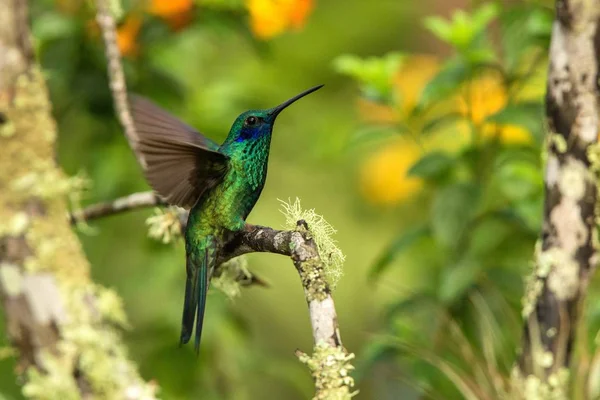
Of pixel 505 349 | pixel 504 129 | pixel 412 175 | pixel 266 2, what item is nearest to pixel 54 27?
pixel 266 2

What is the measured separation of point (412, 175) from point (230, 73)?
250 centimetres

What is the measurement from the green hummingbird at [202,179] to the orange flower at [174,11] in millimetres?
1068

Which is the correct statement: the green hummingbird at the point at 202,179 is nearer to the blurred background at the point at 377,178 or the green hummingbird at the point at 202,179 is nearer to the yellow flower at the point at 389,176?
the blurred background at the point at 377,178

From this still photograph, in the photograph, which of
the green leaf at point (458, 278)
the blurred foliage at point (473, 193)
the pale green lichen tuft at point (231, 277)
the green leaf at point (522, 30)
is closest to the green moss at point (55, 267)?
the pale green lichen tuft at point (231, 277)

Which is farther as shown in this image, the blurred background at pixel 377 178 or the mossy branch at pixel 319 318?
the blurred background at pixel 377 178

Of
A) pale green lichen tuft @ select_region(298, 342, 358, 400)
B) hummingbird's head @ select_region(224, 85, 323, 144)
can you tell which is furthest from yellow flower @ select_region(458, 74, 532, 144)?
pale green lichen tuft @ select_region(298, 342, 358, 400)

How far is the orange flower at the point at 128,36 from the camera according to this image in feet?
11.0

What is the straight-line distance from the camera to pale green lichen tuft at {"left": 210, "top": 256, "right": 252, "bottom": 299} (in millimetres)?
2143

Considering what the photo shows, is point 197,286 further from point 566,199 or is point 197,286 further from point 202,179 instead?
point 566,199

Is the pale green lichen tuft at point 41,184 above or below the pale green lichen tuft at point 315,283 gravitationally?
above

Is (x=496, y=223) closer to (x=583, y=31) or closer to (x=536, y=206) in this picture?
(x=536, y=206)

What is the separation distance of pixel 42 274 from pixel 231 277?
73 cm

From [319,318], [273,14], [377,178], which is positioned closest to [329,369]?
[319,318]

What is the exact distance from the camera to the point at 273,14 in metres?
3.32
